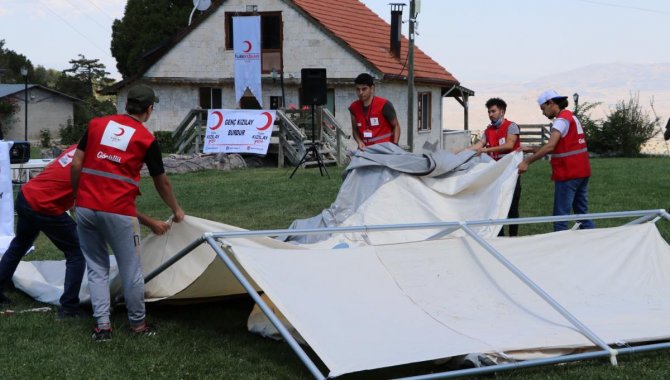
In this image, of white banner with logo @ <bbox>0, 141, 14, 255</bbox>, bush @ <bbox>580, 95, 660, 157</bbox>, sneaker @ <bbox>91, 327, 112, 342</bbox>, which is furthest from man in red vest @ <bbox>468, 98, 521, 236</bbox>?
bush @ <bbox>580, 95, 660, 157</bbox>

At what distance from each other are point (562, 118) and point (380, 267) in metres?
3.64

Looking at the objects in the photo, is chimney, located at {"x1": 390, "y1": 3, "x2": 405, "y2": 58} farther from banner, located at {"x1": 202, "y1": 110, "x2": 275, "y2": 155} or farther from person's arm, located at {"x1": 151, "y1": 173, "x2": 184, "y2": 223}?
person's arm, located at {"x1": 151, "y1": 173, "x2": 184, "y2": 223}

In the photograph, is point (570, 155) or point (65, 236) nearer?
point (65, 236)

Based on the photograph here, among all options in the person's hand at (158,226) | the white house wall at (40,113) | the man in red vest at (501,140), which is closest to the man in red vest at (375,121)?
the man in red vest at (501,140)

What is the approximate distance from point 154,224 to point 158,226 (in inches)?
1.4

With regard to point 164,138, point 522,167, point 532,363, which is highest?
point 522,167

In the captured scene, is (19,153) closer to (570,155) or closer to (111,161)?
(111,161)

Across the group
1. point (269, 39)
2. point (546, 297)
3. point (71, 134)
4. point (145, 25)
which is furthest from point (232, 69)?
point (546, 297)

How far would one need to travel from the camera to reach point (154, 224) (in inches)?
241

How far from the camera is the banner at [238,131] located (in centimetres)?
2261

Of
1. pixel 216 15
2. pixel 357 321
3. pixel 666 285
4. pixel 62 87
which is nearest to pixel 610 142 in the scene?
pixel 216 15

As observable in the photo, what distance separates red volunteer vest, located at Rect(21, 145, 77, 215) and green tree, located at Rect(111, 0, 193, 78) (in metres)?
40.7

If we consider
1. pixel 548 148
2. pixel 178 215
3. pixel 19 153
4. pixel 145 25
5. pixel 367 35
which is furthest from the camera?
pixel 145 25

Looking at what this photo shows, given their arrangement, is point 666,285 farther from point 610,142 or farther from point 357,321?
point 610,142
